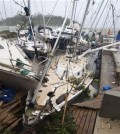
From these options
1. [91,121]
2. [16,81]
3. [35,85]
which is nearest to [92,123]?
[91,121]

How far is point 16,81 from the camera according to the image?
11.0 m

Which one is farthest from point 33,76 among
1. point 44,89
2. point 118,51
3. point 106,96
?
point 118,51

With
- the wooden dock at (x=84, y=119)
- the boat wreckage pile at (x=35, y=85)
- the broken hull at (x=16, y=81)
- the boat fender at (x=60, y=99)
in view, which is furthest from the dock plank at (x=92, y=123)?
the broken hull at (x=16, y=81)

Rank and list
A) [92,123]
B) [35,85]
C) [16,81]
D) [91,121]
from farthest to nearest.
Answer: [16,81], [35,85], [91,121], [92,123]

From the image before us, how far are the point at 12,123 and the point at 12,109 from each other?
A: 77 cm

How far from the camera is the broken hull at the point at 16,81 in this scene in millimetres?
10562

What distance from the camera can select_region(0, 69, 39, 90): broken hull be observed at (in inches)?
416

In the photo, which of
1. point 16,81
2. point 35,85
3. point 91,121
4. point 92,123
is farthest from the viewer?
point 16,81

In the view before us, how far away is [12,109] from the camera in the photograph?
1041 centimetres

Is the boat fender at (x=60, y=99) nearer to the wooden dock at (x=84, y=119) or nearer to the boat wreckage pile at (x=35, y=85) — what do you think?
the boat wreckage pile at (x=35, y=85)

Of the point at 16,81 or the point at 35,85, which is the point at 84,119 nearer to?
the point at 35,85

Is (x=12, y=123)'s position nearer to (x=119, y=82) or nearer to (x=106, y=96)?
(x=106, y=96)

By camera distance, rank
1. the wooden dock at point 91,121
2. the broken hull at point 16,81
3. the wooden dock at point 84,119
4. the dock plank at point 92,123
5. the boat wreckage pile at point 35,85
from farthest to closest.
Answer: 1. the broken hull at point 16,81
2. the boat wreckage pile at point 35,85
3. the wooden dock at point 84,119
4. the dock plank at point 92,123
5. the wooden dock at point 91,121

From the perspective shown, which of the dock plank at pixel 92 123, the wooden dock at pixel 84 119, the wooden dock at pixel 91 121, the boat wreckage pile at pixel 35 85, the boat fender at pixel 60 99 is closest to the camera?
the wooden dock at pixel 91 121
